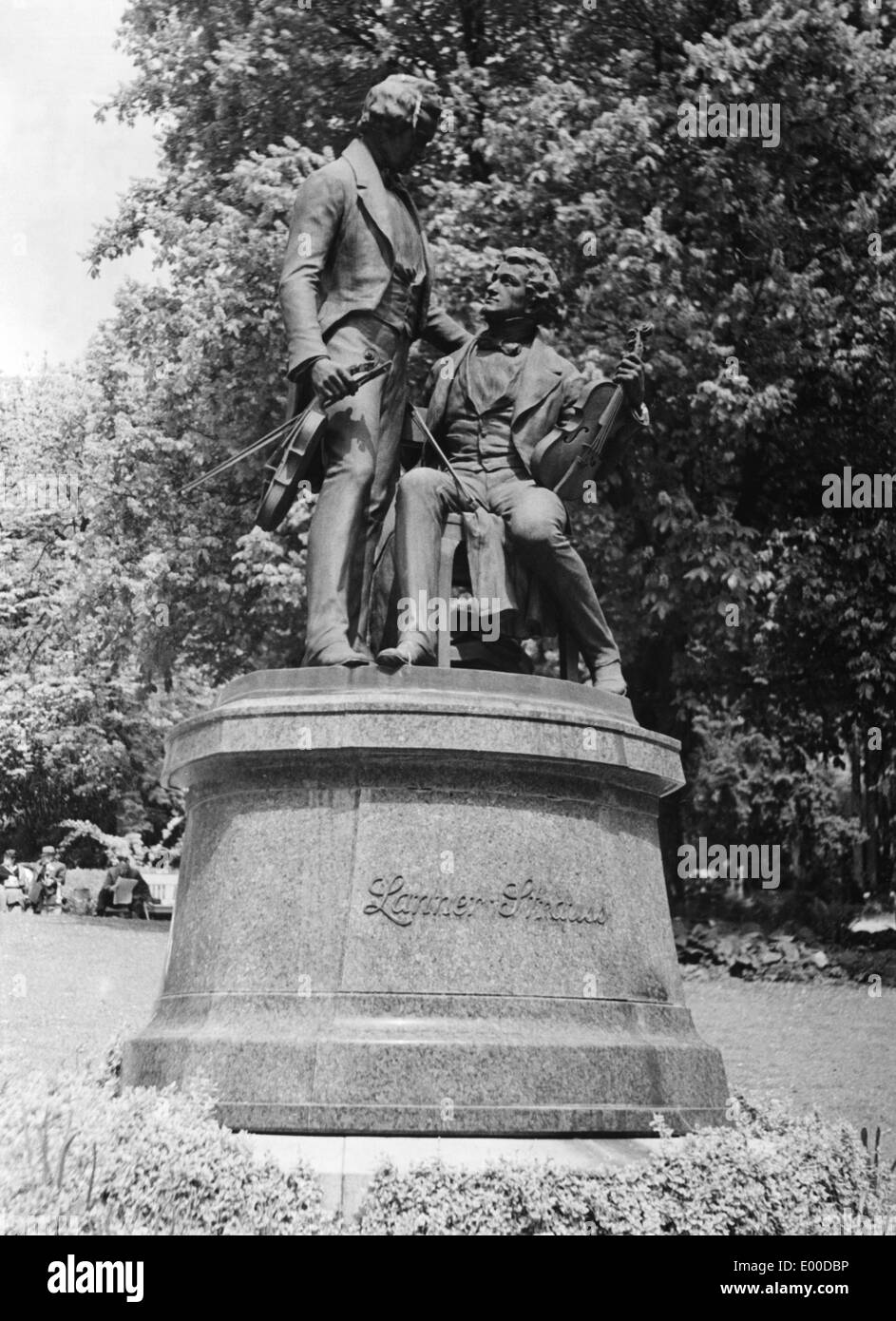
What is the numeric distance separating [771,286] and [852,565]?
3716mm

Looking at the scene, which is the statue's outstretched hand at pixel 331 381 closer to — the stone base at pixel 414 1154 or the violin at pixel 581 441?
the violin at pixel 581 441

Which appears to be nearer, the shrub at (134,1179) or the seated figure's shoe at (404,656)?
the shrub at (134,1179)

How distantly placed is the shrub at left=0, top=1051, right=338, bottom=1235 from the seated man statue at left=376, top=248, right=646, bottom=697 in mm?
2691

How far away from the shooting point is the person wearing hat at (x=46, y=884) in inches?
1195

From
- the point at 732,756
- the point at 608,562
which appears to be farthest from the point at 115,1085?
the point at 732,756

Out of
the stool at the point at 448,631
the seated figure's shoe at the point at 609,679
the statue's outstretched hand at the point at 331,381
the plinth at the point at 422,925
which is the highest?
the statue's outstretched hand at the point at 331,381

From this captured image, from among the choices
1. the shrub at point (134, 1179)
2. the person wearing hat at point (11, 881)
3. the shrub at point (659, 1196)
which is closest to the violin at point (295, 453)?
the shrub at point (134, 1179)

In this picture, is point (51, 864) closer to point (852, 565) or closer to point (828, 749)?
point (828, 749)

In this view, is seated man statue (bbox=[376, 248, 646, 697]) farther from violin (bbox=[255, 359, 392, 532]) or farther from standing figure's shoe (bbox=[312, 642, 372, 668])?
violin (bbox=[255, 359, 392, 532])

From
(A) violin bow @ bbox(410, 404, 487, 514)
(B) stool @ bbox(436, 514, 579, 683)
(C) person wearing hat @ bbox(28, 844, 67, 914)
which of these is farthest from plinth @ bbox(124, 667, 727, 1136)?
Answer: (C) person wearing hat @ bbox(28, 844, 67, 914)

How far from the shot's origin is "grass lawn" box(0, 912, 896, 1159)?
13539 millimetres

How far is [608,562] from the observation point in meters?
20.2

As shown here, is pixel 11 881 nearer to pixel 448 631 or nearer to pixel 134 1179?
pixel 448 631

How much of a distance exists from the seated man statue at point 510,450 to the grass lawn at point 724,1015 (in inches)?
200
